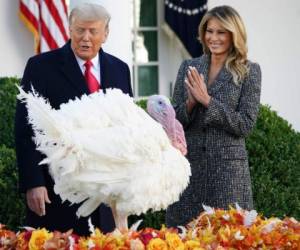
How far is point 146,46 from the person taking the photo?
32.4 feet

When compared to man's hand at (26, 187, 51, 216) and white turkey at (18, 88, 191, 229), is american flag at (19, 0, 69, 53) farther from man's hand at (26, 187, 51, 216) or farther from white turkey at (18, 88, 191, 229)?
white turkey at (18, 88, 191, 229)

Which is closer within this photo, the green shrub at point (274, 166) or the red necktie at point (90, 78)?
the red necktie at point (90, 78)

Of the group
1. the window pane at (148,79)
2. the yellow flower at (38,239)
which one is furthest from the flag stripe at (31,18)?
the yellow flower at (38,239)

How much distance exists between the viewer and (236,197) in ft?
16.6

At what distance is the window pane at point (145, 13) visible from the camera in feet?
31.9

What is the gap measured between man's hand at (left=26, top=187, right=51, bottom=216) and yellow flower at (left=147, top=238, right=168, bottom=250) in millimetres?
932

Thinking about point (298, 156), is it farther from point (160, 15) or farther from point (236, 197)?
point (160, 15)

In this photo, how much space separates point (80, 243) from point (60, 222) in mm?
982

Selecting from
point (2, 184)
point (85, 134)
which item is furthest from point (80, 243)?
point (2, 184)

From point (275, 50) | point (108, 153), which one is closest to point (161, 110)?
point (108, 153)

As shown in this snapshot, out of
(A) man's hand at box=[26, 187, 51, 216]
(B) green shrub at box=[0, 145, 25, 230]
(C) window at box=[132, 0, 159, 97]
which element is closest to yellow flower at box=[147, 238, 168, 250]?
(A) man's hand at box=[26, 187, 51, 216]

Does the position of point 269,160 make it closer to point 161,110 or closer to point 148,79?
point 161,110

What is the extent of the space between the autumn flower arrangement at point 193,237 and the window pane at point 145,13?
593cm

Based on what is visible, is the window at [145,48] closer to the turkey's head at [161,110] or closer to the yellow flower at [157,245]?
the turkey's head at [161,110]
